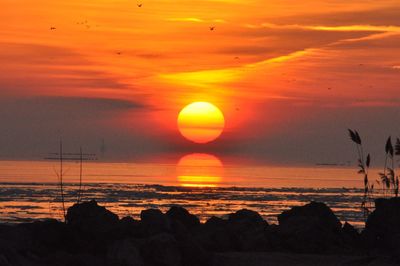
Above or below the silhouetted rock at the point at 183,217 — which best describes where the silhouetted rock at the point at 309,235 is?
below

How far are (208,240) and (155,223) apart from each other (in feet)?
5.47

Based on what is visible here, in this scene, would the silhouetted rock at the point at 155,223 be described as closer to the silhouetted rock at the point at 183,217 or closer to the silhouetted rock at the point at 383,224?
the silhouetted rock at the point at 183,217

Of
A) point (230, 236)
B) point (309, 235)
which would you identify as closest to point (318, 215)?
point (309, 235)

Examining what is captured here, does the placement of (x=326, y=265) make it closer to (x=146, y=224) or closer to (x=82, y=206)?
(x=146, y=224)

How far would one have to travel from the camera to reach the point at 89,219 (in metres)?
20.9

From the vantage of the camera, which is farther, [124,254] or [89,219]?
[89,219]

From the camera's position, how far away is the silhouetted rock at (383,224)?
21305mm

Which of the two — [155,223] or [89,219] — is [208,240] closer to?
[155,223]

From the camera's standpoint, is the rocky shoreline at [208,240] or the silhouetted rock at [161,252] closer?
the silhouetted rock at [161,252]

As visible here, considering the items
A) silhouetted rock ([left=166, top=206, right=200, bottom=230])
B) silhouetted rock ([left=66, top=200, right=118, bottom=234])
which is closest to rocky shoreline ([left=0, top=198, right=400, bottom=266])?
silhouetted rock ([left=66, top=200, right=118, bottom=234])

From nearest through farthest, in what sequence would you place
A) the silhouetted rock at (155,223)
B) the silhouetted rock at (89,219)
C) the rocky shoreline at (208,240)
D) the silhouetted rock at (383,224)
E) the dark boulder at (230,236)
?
1. the rocky shoreline at (208,240)
2. the silhouetted rock at (89,219)
3. the silhouetted rock at (383,224)
4. the silhouetted rock at (155,223)
5. the dark boulder at (230,236)

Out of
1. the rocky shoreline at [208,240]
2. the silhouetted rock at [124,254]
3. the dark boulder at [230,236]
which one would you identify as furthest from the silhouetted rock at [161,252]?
the dark boulder at [230,236]

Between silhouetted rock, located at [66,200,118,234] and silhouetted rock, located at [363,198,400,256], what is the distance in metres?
6.91

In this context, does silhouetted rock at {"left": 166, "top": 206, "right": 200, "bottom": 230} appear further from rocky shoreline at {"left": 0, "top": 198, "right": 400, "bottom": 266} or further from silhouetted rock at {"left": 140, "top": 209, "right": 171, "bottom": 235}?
silhouetted rock at {"left": 140, "top": 209, "right": 171, "bottom": 235}
